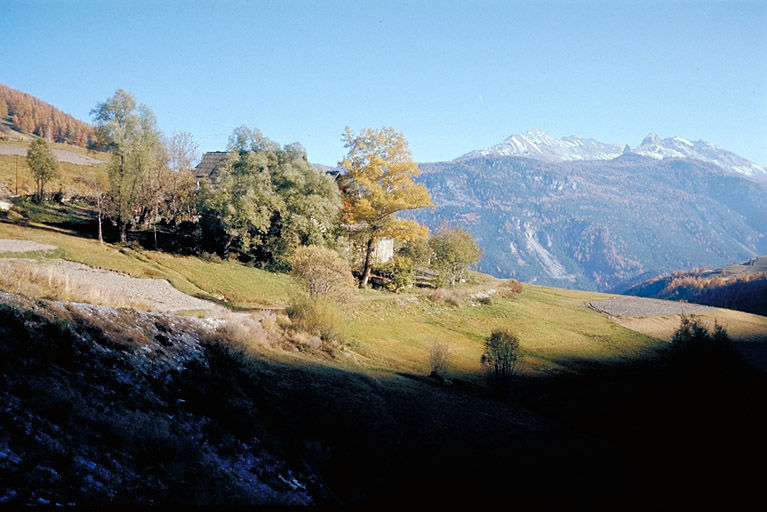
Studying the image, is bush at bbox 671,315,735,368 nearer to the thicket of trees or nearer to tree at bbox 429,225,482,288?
the thicket of trees

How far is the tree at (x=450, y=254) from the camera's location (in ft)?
210

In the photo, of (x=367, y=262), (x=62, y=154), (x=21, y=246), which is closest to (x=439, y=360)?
(x=367, y=262)

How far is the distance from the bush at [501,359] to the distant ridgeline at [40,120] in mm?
159806

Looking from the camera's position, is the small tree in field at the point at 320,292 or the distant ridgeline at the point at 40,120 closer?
the small tree in field at the point at 320,292

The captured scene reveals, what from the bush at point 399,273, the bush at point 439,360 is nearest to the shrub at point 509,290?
the bush at point 399,273

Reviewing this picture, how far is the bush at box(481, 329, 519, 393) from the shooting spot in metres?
23.1

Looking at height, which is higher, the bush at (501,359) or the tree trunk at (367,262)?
the tree trunk at (367,262)

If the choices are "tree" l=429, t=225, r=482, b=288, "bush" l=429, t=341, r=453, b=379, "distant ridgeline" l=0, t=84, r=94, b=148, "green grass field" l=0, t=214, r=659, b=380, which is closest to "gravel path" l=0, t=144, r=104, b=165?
"green grass field" l=0, t=214, r=659, b=380

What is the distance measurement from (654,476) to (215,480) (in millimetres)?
15623

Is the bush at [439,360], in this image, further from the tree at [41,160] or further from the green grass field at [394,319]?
the tree at [41,160]

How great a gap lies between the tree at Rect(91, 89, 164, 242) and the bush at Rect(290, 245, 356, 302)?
22.2 metres

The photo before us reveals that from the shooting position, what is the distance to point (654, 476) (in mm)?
14984

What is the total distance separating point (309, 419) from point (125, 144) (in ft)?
120

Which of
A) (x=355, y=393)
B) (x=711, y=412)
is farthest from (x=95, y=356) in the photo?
(x=711, y=412)
